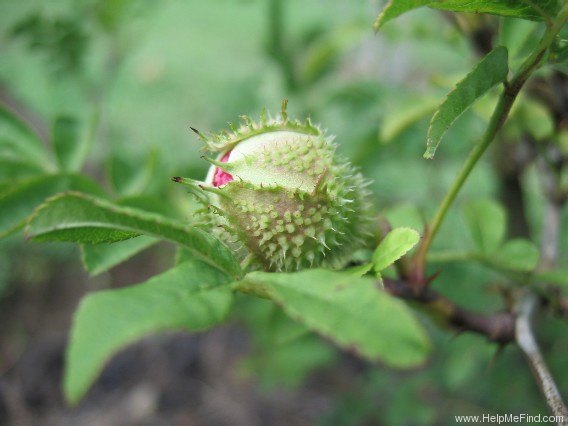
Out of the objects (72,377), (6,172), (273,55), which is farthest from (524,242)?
(273,55)

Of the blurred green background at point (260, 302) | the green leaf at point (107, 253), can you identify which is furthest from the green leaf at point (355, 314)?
the blurred green background at point (260, 302)

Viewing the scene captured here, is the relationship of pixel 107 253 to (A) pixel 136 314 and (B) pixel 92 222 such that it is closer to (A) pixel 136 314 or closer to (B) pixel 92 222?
(B) pixel 92 222

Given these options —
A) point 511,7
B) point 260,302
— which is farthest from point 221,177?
point 260,302

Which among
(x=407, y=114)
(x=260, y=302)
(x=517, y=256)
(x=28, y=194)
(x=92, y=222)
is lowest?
(x=260, y=302)

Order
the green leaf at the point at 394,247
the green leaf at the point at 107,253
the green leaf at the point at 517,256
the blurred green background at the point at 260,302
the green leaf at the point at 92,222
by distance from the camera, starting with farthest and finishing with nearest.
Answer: the blurred green background at the point at 260,302
the green leaf at the point at 517,256
the green leaf at the point at 107,253
the green leaf at the point at 394,247
the green leaf at the point at 92,222

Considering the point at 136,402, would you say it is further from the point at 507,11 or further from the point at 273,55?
the point at 507,11

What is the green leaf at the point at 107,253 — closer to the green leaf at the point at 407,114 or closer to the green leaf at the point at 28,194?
the green leaf at the point at 28,194

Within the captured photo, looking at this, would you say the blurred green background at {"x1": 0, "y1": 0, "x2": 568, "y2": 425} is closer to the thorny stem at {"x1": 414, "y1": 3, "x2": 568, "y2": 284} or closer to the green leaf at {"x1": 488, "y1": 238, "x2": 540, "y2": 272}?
the green leaf at {"x1": 488, "y1": 238, "x2": 540, "y2": 272}
